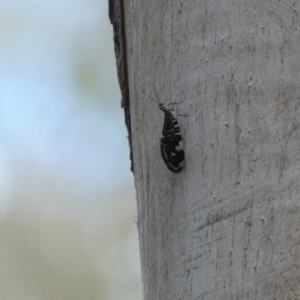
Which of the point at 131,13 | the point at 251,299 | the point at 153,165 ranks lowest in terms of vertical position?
the point at 251,299

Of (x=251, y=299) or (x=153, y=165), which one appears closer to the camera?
(x=251, y=299)

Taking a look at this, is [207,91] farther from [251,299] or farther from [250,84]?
[251,299]

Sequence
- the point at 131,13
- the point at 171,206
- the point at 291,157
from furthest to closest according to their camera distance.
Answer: the point at 131,13 → the point at 171,206 → the point at 291,157

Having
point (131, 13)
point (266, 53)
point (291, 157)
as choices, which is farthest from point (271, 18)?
point (131, 13)
